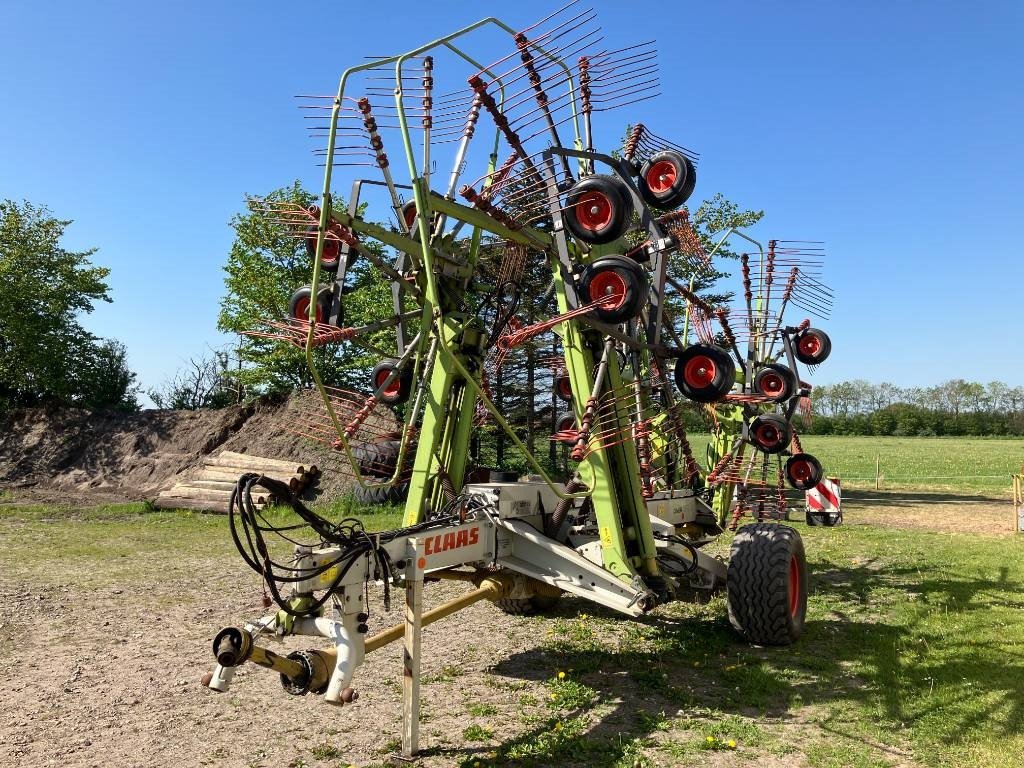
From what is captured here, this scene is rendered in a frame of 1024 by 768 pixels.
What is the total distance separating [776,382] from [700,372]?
6243 mm

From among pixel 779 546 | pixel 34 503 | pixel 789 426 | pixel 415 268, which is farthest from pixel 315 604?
pixel 34 503

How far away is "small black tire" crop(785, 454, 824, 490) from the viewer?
41.4 feet

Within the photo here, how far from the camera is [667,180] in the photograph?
6.66m

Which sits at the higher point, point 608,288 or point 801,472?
point 608,288

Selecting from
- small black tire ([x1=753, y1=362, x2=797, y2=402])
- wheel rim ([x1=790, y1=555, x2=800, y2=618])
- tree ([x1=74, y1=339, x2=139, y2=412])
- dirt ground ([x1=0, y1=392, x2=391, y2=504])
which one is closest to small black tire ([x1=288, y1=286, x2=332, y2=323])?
wheel rim ([x1=790, y1=555, x2=800, y2=618])

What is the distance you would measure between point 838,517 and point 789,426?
404 centimetres

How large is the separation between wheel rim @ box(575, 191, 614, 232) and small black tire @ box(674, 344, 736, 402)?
1.38 m

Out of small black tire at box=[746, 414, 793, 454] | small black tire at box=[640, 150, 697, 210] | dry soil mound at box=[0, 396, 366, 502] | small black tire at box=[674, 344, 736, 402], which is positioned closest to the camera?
small black tire at box=[674, 344, 736, 402]

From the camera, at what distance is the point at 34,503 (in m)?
19.2

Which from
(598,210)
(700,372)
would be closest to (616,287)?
(598,210)

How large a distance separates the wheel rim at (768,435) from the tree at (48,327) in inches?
909

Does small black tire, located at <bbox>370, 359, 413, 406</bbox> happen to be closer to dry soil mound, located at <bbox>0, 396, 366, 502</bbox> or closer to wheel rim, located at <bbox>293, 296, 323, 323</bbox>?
wheel rim, located at <bbox>293, 296, 323, 323</bbox>

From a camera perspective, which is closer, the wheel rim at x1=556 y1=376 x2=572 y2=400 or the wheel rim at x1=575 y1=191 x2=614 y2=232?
the wheel rim at x1=575 y1=191 x2=614 y2=232

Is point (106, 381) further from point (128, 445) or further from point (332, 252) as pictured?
point (332, 252)
